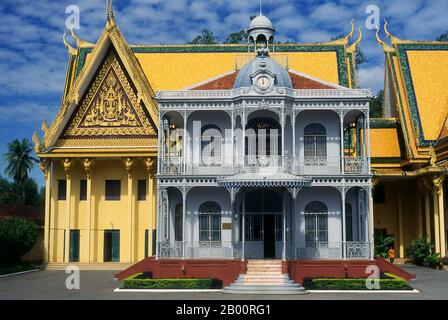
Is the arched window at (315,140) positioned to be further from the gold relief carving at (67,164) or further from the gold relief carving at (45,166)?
the gold relief carving at (45,166)

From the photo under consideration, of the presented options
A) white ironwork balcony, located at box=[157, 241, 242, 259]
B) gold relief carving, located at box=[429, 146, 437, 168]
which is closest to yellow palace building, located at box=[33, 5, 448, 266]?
gold relief carving, located at box=[429, 146, 437, 168]

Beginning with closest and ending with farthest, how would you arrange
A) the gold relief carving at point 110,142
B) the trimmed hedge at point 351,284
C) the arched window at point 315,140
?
the trimmed hedge at point 351,284 < the arched window at point 315,140 < the gold relief carving at point 110,142

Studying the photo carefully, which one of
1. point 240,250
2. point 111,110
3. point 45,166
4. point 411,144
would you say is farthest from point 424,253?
point 45,166

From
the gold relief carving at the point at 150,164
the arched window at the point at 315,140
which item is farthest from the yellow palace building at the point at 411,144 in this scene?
the gold relief carving at the point at 150,164

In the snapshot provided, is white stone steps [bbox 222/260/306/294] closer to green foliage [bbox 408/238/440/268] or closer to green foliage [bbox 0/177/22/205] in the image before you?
green foliage [bbox 408/238/440/268]

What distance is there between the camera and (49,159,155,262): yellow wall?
1328 inches

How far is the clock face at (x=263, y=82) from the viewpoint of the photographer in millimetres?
26156

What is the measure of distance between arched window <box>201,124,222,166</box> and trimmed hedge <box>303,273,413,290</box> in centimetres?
723

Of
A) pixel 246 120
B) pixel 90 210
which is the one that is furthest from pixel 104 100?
pixel 246 120

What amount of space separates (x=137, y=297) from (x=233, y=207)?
22.9ft

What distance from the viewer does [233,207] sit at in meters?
26.7

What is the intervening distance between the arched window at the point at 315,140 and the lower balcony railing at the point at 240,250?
387 cm

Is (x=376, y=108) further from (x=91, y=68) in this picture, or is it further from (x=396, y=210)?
(x=91, y=68)

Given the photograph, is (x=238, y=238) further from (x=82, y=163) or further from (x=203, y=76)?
(x=203, y=76)
